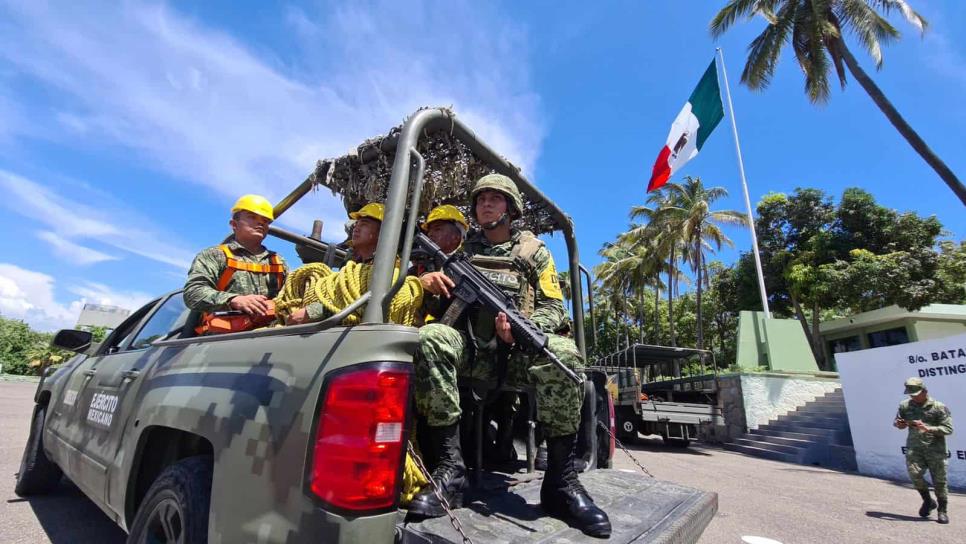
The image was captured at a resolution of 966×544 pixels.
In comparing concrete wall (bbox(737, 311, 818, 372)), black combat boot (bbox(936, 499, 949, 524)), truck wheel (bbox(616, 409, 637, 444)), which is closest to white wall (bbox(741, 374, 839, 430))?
concrete wall (bbox(737, 311, 818, 372))

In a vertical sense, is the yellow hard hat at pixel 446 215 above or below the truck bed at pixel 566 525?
above

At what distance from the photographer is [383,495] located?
1.33m

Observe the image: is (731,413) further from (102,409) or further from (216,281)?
(102,409)

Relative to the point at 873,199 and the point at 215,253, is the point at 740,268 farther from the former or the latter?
the point at 215,253

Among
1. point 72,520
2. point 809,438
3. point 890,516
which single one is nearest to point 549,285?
point 72,520

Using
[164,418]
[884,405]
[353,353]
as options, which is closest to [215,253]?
[164,418]

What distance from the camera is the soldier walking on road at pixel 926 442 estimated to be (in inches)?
210

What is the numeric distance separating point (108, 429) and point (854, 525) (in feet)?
20.2

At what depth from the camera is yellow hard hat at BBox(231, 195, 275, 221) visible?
120 inches

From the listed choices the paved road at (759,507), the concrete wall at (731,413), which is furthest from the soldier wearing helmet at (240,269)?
the concrete wall at (731,413)

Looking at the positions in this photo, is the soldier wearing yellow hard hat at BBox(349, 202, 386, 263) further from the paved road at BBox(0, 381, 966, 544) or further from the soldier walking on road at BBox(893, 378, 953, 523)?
the soldier walking on road at BBox(893, 378, 953, 523)

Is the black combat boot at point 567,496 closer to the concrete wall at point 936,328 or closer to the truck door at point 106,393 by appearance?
the truck door at point 106,393

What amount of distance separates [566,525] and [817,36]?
17532 millimetres

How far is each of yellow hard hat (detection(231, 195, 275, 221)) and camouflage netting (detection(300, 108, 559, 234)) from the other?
13.5 inches
